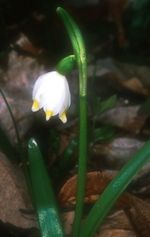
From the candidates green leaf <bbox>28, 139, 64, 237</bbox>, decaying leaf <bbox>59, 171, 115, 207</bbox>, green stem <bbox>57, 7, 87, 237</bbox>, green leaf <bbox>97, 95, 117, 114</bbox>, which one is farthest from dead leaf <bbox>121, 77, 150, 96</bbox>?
green stem <bbox>57, 7, 87, 237</bbox>

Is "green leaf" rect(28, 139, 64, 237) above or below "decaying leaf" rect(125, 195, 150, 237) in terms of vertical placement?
above

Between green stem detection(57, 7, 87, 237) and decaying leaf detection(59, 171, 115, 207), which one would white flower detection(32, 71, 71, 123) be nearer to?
green stem detection(57, 7, 87, 237)

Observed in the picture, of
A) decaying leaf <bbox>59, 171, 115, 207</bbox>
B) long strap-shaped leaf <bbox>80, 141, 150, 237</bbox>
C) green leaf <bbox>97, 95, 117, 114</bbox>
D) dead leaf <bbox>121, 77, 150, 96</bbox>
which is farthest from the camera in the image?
dead leaf <bbox>121, 77, 150, 96</bbox>

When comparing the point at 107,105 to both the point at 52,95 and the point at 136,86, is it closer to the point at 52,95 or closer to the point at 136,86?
the point at 136,86

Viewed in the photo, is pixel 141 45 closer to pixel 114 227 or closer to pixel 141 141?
pixel 141 141

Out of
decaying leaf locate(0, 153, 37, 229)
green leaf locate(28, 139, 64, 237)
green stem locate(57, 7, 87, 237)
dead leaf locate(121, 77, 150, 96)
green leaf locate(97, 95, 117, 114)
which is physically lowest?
dead leaf locate(121, 77, 150, 96)

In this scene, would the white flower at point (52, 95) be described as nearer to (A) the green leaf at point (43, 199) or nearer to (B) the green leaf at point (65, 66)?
(B) the green leaf at point (65, 66)
